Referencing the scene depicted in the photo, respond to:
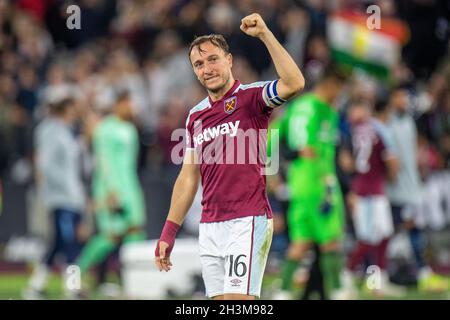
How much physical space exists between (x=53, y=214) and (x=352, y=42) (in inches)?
229

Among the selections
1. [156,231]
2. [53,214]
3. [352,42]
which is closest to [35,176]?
[156,231]

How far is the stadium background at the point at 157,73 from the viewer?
1989 cm

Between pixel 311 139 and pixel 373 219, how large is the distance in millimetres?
3220

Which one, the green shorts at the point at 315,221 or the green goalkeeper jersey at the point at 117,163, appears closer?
the green shorts at the point at 315,221

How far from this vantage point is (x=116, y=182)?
55.7 feet

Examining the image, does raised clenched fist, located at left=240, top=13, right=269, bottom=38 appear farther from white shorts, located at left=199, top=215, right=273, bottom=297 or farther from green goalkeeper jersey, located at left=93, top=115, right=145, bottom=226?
green goalkeeper jersey, located at left=93, top=115, right=145, bottom=226

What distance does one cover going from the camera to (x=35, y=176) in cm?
2052

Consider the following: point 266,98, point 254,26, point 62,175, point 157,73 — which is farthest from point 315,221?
point 157,73

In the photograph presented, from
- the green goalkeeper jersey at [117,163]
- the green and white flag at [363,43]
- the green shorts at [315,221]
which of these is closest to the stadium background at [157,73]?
the green and white flag at [363,43]

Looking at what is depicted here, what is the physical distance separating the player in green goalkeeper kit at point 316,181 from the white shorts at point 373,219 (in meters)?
2.47

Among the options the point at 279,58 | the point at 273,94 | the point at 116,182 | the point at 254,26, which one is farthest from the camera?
the point at 116,182

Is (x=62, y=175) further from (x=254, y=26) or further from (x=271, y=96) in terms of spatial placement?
(x=254, y=26)

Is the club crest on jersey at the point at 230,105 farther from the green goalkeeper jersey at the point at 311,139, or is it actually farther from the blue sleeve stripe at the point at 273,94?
the green goalkeeper jersey at the point at 311,139

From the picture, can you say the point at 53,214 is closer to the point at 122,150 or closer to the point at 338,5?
the point at 122,150
